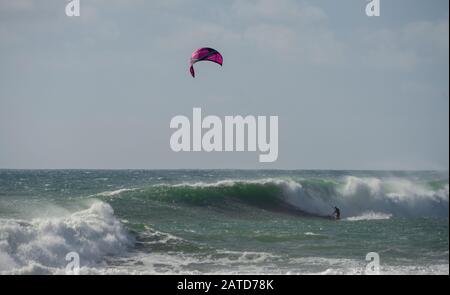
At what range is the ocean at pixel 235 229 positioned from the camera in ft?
42.8

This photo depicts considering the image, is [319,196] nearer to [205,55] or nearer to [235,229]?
[235,229]

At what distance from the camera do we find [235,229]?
17.6 meters

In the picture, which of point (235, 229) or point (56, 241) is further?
point (235, 229)

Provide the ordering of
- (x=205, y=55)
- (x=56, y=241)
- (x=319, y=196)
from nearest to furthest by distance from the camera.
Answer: (x=56, y=241)
(x=205, y=55)
(x=319, y=196)

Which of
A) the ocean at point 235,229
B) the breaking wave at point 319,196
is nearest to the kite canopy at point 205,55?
the ocean at point 235,229

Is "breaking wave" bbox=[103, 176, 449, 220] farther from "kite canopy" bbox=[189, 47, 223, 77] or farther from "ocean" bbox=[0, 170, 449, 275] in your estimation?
"kite canopy" bbox=[189, 47, 223, 77]

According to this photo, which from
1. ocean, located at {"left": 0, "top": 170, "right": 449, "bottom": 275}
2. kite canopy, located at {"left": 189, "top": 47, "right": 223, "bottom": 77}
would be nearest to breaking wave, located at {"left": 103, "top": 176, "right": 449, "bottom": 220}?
ocean, located at {"left": 0, "top": 170, "right": 449, "bottom": 275}

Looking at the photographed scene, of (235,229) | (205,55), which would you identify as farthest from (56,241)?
(205,55)

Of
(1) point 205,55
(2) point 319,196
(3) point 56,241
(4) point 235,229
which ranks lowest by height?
(4) point 235,229

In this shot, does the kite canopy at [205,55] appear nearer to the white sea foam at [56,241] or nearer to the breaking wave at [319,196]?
the white sea foam at [56,241]

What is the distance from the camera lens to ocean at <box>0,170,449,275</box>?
13.1 meters

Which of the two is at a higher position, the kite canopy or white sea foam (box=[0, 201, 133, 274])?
the kite canopy

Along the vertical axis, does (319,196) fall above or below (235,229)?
above
